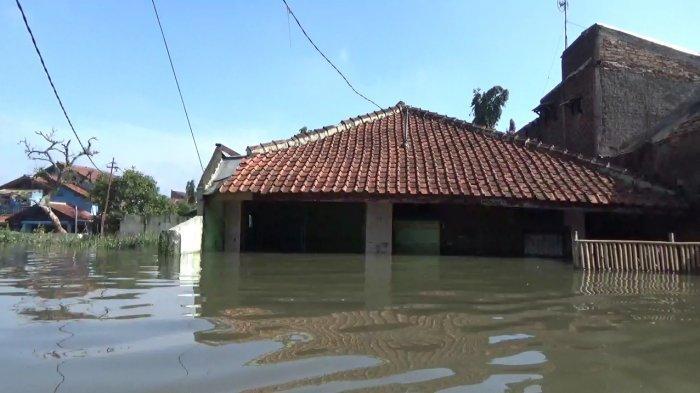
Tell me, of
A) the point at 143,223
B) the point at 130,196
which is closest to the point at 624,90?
the point at 143,223

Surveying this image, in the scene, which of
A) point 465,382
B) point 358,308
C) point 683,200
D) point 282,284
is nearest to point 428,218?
point 683,200

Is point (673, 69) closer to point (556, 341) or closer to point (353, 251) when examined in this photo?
point (353, 251)

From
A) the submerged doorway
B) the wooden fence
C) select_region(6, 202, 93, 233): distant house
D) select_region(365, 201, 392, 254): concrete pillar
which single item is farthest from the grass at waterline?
select_region(6, 202, 93, 233): distant house

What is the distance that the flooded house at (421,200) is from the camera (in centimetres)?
945

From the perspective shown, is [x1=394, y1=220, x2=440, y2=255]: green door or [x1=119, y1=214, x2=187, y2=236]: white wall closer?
[x1=394, y1=220, x2=440, y2=255]: green door

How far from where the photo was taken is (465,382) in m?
2.69

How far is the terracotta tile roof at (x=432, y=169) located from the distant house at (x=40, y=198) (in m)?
30.2

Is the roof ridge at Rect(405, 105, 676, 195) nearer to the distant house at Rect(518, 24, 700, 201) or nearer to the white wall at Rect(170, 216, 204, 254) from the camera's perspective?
the distant house at Rect(518, 24, 700, 201)

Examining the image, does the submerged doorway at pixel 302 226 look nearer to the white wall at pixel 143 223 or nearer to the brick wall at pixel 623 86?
the brick wall at pixel 623 86

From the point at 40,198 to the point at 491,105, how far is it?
31760 millimetres

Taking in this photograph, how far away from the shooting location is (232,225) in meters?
10.4

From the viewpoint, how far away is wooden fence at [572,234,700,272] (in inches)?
284

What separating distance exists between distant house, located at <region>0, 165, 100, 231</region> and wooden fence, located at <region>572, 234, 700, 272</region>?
35.8 meters

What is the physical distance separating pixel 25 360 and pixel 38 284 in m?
3.66
